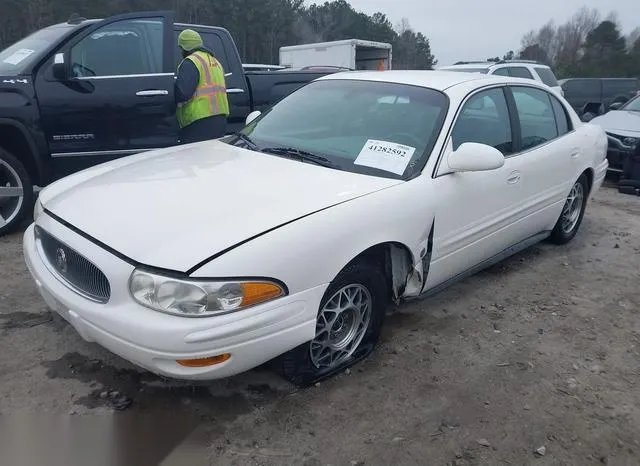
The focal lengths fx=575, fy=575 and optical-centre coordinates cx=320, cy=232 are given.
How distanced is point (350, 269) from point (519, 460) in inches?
46.0

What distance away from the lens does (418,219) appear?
3264 millimetres

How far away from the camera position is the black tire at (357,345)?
2.83 m

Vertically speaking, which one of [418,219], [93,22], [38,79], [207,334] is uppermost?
[93,22]

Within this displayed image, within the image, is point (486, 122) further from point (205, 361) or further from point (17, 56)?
point (17, 56)

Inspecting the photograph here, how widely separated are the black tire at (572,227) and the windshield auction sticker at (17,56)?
4.99 meters

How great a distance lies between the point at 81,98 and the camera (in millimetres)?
5137

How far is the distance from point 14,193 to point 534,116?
439cm

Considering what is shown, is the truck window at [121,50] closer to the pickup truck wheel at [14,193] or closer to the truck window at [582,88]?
the pickup truck wheel at [14,193]

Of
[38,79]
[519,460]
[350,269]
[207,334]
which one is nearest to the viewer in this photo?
[207,334]

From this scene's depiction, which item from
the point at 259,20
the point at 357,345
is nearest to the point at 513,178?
the point at 357,345

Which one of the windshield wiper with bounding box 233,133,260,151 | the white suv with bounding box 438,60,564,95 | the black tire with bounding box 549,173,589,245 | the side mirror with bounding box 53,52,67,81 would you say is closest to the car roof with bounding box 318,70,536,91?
the windshield wiper with bounding box 233,133,260,151

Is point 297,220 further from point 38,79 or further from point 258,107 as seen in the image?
point 258,107

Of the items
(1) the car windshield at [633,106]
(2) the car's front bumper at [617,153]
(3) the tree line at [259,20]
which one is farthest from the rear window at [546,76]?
(3) the tree line at [259,20]

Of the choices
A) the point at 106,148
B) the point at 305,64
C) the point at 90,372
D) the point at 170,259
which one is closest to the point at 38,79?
the point at 106,148
